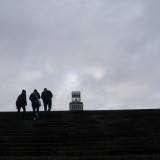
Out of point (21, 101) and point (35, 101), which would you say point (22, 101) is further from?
point (35, 101)

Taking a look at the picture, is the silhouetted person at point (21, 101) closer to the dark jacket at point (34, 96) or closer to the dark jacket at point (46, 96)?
the dark jacket at point (34, 96)

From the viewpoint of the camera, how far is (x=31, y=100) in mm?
16109

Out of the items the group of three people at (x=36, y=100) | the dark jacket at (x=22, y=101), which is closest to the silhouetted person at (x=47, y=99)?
the group of three people at (x=36, y=100)
